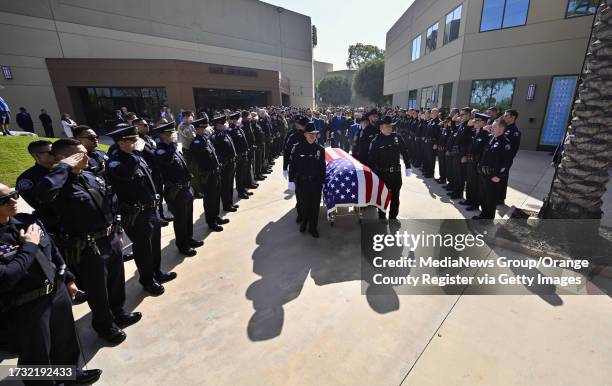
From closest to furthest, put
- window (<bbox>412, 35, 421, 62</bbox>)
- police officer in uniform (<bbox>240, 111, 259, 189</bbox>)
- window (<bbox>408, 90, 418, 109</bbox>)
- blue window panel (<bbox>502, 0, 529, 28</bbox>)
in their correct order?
police officer in uniform (<bbox>240, 111, 259, 189</bbox>) → blue window panel (<bbox>502, 0, 529, 28</bbox>) → window (<bbox>412, 35, 421, 62</bbox>) → window (<bbox>408, 90, 418, 109</bbox>)

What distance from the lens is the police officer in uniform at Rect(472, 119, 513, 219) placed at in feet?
15.1

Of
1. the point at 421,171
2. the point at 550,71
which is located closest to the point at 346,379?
the point at 421,171

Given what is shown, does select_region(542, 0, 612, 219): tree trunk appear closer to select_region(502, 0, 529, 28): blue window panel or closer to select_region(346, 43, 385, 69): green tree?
select_region(502, 0, 529, 28): blue window panel

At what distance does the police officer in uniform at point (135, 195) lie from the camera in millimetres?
2977

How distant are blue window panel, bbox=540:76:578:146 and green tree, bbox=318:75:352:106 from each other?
195 feet

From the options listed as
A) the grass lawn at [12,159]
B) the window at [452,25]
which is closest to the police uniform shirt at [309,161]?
the grass lawn at [12,159]

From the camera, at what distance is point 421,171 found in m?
8.88

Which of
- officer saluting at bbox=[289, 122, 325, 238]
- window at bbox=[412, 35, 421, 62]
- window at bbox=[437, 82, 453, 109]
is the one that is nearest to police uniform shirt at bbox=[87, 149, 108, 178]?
officer saluting at bbox=[289, 122, 325, 238]

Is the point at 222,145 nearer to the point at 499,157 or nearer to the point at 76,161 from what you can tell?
the point at 76,161

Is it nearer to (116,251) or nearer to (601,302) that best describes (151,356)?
(116,251)

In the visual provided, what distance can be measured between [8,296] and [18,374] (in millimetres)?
662

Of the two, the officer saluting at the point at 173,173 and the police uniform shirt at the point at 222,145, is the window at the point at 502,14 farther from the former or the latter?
the officer saluting at the point at 173,173

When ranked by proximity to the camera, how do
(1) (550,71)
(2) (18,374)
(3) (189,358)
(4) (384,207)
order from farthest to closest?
(1) (550,71), (4) (384,207), (3) (189,358), (2) (18,374)

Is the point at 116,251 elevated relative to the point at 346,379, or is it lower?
elevated
